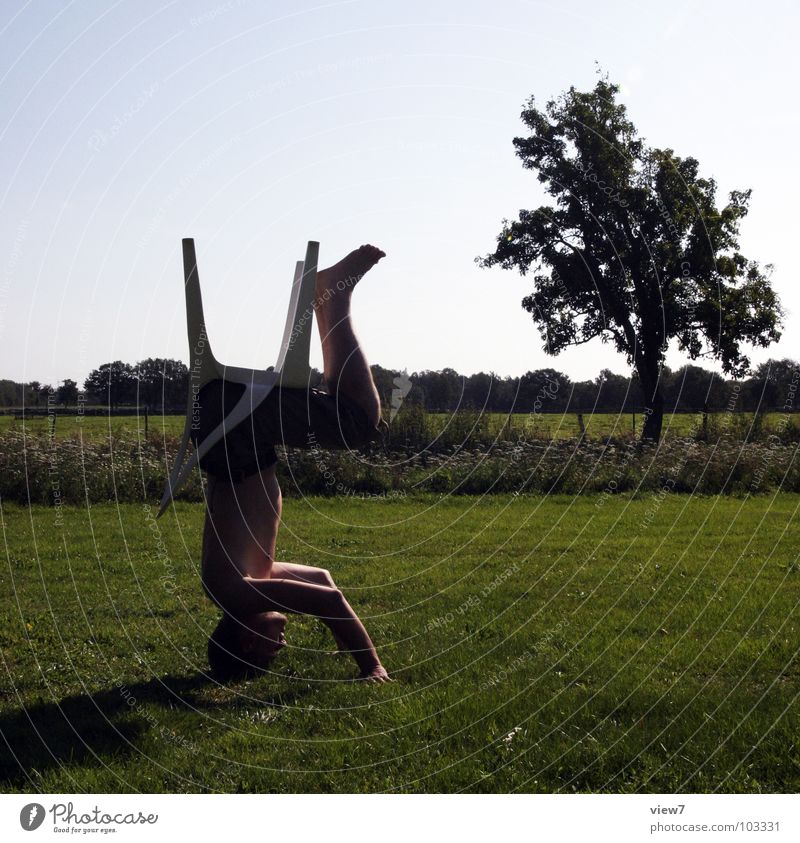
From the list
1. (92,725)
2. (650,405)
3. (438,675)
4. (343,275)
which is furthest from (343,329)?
(650,405)

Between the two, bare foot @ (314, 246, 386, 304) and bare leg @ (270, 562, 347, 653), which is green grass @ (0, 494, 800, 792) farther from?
bare foot @ (314, 246, 386, 304)

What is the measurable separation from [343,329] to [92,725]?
297 centimetres

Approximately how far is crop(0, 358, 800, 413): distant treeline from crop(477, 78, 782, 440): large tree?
4.17 feet

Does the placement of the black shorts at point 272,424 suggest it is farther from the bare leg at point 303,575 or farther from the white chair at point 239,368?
the bare leg at point 303,575

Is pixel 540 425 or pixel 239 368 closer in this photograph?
pixel 239 368

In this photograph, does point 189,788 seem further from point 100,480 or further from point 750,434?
point 750,434

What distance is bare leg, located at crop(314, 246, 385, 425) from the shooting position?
5.68 meters

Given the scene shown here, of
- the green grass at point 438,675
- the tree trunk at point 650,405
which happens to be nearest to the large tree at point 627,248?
the tree trunk at point 650,405

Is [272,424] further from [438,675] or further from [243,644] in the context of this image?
[438,675]

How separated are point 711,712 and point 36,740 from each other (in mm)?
4145

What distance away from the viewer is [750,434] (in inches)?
794

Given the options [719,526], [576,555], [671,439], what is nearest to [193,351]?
[576,555]

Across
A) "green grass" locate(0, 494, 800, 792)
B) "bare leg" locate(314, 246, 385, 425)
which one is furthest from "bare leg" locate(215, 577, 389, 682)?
"bare leg" locate(314, 246, 385, 425)

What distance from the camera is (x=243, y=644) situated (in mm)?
6359
